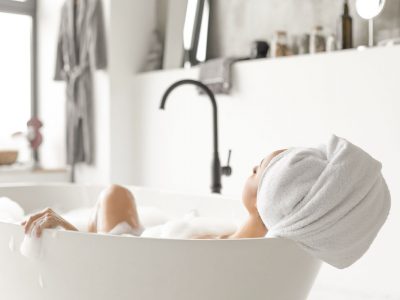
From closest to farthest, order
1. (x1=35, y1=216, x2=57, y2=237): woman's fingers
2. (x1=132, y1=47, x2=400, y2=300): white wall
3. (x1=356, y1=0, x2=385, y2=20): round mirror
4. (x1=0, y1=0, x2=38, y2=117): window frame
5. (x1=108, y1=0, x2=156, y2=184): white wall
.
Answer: (x1=35, y1=216, x2=57, y2=237): woman's fingers, (x1=132, y1=47, x2=400, y2=300): white wall, (x1=356, y1=0, x2=385, y2=20): round mirror, (x1=108, y1=0, x2=156, y2=184): white wall, (x1=0, y1=0, x2=38, y2=117): window frame

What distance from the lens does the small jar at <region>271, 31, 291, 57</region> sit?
3436 mm

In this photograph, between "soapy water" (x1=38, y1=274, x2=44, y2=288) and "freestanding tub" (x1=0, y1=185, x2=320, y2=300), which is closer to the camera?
"freestanding tub" (x1=0, y1=185, x2=320, y2=300)

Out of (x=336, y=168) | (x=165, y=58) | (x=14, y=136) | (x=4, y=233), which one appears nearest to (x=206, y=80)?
(x=165, y=58)

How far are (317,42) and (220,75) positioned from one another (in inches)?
21.9

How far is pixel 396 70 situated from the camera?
8.96 feet

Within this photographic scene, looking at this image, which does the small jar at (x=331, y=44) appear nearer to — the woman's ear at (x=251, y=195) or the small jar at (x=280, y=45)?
the small jar at (x=280, y=45)

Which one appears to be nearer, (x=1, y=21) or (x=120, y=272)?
(x=120, y=272)

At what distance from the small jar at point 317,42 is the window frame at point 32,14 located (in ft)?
7.76

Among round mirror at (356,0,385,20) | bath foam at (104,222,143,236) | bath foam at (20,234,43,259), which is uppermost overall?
round mirror at (356,0,385,20)

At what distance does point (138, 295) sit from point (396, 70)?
165 centimetres

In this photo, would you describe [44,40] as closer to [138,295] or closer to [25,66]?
[25,66]

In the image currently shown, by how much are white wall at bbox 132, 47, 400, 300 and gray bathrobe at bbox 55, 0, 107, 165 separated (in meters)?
0.50

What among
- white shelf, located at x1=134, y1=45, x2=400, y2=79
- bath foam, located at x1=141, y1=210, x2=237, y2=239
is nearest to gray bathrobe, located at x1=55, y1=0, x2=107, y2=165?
white shelf, located at x1=134, y1=45, x2=400, y2=79

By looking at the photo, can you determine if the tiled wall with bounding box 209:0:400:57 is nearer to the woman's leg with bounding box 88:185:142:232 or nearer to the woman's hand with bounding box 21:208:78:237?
the woman's leg with bounding box 88:185:142:232
